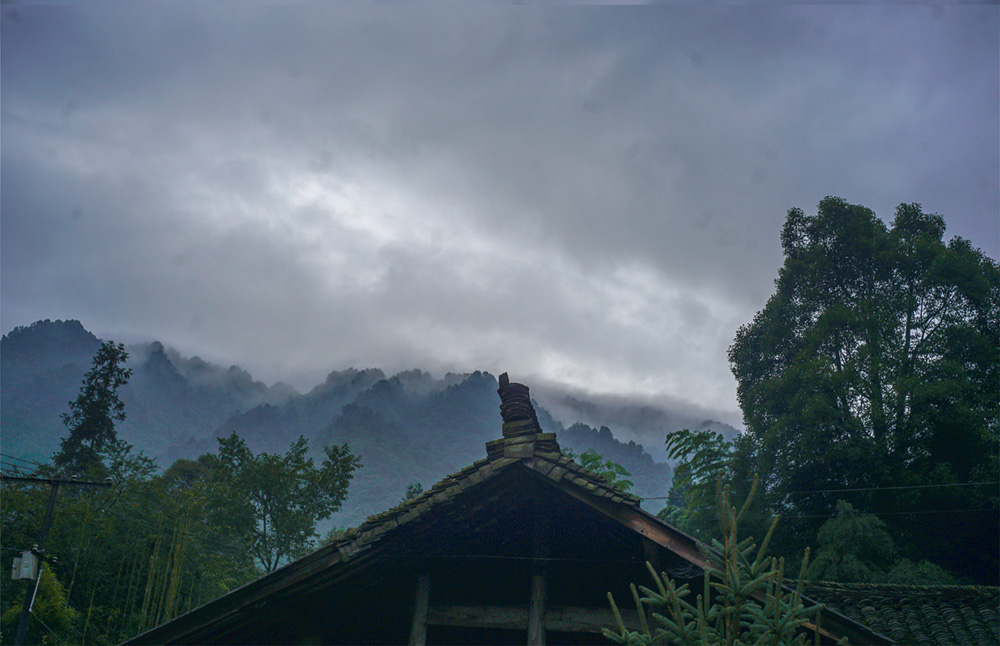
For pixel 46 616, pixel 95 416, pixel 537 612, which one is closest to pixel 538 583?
pixel 537 612

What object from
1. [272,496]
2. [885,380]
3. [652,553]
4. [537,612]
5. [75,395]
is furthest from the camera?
[75,395]

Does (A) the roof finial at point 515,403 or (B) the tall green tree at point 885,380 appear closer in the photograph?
(A) the roof finial at point 515,403

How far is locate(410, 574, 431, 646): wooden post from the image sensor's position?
19.7 feet

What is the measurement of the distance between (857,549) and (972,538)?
18.4 ft

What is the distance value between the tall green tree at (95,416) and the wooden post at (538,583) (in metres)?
39.5

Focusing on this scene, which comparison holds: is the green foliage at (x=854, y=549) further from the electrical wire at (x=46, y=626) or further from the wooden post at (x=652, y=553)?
the electrical wire at (x=46, y=626)

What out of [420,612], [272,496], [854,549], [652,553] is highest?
[272,496]

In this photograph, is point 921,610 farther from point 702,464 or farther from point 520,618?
point 702,464

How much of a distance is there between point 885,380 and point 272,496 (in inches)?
1264

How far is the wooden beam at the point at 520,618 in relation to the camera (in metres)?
5.94

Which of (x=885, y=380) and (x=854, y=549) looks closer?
(x=854, y=549)

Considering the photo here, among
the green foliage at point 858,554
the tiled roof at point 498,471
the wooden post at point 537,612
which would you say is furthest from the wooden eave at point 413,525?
the green foliage at point 858,554

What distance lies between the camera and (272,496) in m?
34.0

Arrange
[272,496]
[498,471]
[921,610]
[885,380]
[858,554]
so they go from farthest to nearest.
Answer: [272,496] → [885,380] → [858,554] → [921,610] → [498,471]
